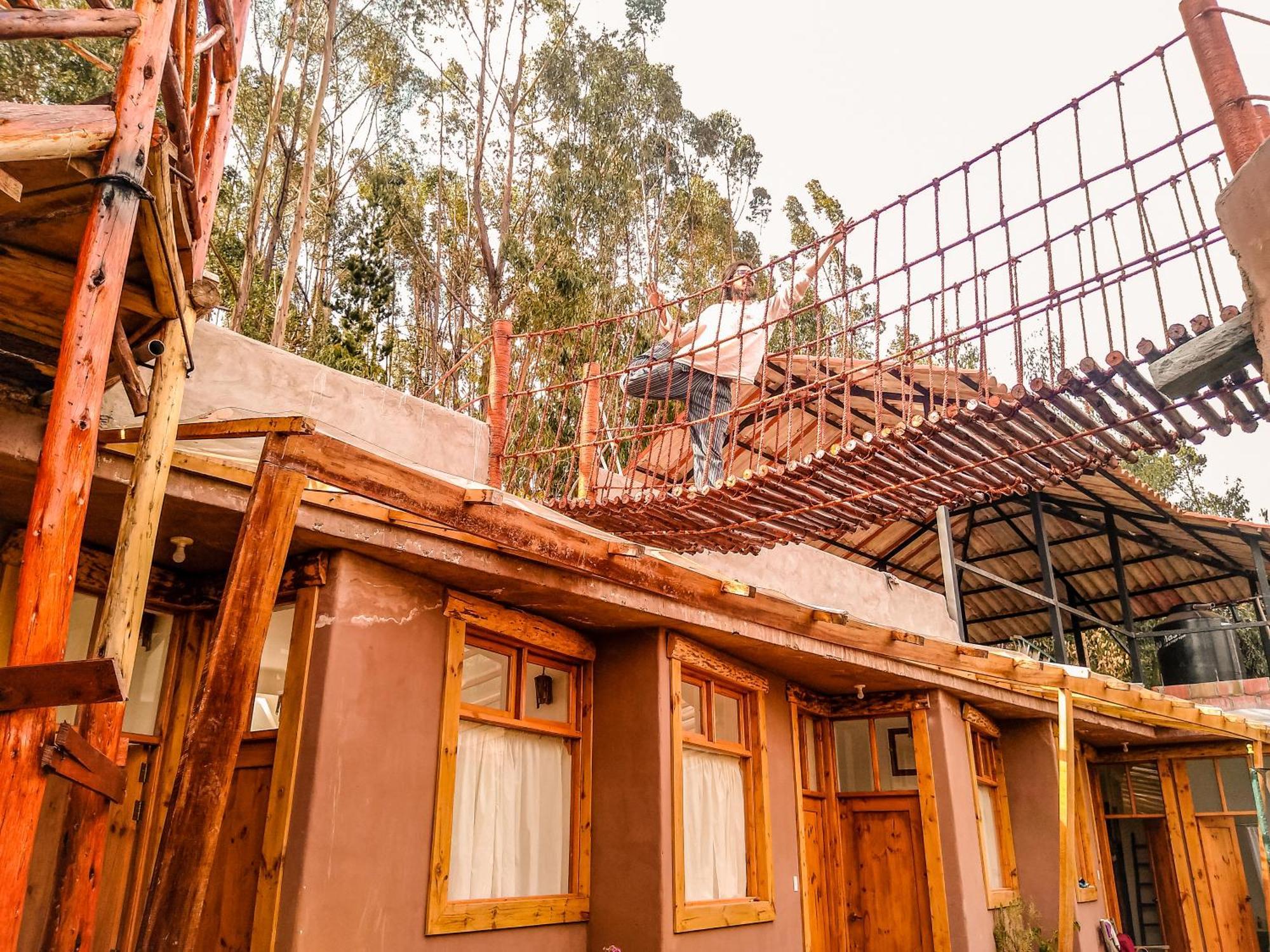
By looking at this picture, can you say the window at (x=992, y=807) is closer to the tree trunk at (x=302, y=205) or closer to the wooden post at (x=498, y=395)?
the wooden post at (x=498, y=395)

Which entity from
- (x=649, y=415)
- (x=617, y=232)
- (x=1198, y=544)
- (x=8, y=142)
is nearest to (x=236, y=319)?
(x=649, y=415)

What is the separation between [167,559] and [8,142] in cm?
290

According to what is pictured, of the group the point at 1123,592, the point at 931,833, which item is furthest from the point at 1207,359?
the point at 1123,592

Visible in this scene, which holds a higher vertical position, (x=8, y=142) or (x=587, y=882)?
(x=8, y=142)

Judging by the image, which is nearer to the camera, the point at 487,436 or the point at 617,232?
the point at 487,436

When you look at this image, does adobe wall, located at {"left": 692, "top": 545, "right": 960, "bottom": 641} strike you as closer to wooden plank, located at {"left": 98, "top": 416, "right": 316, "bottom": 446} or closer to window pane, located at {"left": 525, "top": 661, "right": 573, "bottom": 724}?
window pane, located at {"left": 525, "top": 661, "right": 573, "bottom": 724}

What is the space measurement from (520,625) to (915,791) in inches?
182

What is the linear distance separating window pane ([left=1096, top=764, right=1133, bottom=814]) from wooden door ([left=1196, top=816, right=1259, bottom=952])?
0.88 metres

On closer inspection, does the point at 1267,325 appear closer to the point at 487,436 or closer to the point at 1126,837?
the point at 487,436

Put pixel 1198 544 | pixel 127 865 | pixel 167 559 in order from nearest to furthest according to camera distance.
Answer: pixel 127 865, pixel 167 559, pixel 1198 544

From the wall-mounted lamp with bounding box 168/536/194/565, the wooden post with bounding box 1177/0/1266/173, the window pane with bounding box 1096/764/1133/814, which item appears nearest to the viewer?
the wooden post with bounding box 1177/0/1266/173

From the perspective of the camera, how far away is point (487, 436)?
6.79 m

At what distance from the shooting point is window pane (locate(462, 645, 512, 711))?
5.36 m

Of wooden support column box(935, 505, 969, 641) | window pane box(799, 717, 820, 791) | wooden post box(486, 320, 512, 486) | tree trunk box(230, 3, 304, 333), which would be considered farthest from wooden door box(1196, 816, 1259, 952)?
tree trunk box(230, 3, 304, 333)
